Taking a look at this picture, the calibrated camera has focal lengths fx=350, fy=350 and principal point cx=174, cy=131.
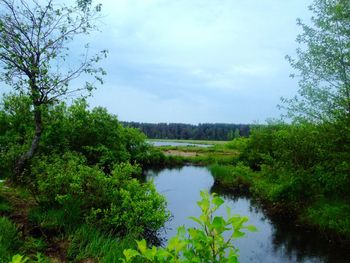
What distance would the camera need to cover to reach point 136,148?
37625 millimetres

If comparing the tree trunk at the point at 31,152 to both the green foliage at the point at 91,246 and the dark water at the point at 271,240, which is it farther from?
the dark water at the point at 271,240

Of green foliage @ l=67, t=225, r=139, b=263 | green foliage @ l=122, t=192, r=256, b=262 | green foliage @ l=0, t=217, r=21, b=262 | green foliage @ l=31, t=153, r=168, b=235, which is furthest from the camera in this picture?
green foliage @ l=31, t=153, r=168, b=235

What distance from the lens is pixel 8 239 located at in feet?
25.7

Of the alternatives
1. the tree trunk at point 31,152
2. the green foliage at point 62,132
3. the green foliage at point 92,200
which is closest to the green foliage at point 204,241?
the green foliage at point 92,200

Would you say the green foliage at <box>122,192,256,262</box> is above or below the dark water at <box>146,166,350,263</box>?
above

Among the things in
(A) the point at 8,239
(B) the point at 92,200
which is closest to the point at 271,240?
(B) the point at 92,200

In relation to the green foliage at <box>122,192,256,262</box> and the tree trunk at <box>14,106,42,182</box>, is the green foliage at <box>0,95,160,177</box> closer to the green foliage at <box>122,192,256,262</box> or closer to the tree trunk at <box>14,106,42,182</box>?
the tree trunk at <box>14,106,42,182</box>

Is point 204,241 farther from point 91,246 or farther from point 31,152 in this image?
point 31,152

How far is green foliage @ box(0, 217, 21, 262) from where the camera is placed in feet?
23.7

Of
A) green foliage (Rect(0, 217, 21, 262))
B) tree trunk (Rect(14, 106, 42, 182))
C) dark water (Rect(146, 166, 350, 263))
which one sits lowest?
dark water (Rect(146, 166, 350, 263))

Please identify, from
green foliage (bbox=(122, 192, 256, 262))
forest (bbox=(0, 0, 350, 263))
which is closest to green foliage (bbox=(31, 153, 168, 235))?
forest (bbox=(0, 0, 350, 263))

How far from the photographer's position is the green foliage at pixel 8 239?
7.23m

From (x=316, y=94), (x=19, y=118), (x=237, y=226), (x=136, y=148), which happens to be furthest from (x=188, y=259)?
(x=136, y=148)

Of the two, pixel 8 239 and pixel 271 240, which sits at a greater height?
pixel 8 239
